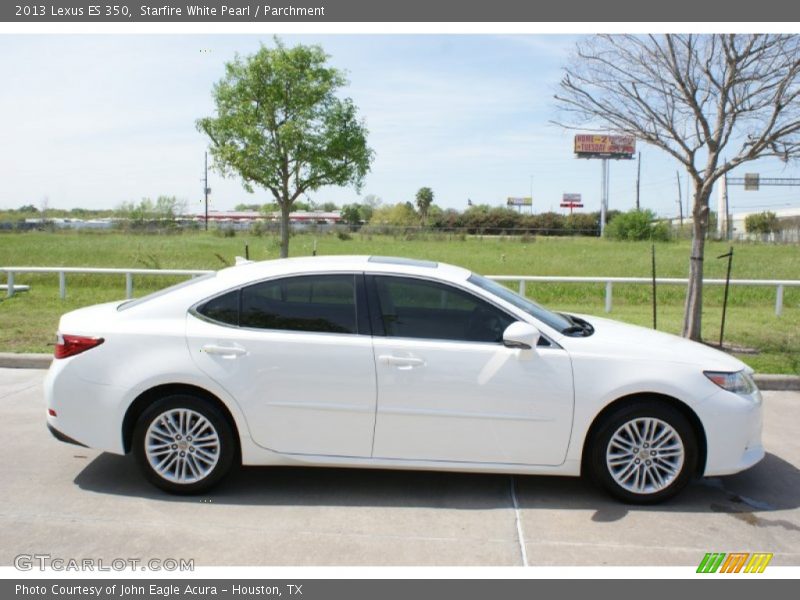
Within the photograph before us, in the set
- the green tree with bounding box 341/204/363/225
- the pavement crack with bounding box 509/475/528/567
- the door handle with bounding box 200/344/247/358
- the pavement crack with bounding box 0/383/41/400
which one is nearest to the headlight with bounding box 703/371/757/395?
the pavement crack with bounding box 509/475/528/567

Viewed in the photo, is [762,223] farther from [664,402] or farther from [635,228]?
[664,402]

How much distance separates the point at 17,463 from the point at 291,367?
95.3 inches

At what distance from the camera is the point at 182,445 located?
15.5ft

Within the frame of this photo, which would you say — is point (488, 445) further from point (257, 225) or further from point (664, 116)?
point (257, 225)

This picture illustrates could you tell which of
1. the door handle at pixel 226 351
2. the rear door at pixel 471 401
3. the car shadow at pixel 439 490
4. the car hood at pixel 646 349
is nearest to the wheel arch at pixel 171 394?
the door handle at pixel 226 351

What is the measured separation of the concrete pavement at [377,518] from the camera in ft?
13.1

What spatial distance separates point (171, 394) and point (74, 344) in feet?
Result: 2.51

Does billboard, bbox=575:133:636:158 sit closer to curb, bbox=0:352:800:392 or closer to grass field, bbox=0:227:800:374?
grass field, bbox=0:227:800:374

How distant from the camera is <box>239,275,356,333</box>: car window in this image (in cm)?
480

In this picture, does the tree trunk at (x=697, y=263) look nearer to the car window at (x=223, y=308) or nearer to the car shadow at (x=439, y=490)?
the car shadow at (x=439, y=490)

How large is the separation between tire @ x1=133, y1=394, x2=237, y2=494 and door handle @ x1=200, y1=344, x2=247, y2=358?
0.32m

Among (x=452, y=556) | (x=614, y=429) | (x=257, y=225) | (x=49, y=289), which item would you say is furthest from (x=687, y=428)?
(x=257, y=225)

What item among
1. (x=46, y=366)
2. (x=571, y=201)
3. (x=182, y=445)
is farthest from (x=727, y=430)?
(x=571, y=201)

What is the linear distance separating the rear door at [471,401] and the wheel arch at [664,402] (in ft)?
0.58
